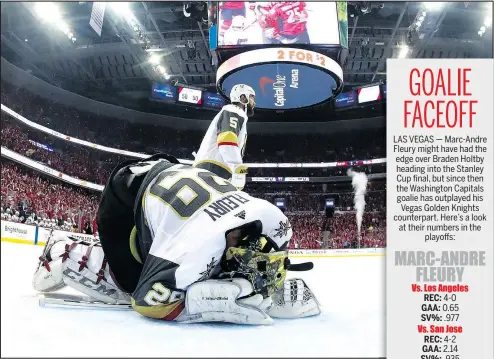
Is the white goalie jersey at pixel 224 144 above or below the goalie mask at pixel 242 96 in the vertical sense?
below

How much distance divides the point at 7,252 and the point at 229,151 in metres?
1.53

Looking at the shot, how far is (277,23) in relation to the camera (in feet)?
8.66

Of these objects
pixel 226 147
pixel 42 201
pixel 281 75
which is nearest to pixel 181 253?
pixel 226 147

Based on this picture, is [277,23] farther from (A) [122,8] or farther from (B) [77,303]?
(B) [77,303]

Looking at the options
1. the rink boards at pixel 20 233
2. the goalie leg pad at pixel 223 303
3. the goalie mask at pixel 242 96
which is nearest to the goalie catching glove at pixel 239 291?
the goalie leg pad at pixel 223 303

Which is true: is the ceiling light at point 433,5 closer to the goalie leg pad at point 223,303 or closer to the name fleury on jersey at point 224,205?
the name fleury on jersey at point 224,205

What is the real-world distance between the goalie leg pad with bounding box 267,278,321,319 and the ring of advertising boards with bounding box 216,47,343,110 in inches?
58.3

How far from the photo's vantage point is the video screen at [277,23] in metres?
2.51

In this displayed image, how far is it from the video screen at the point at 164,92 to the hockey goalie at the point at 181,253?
1.90 meters

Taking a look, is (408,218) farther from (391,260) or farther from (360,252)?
(360,252)

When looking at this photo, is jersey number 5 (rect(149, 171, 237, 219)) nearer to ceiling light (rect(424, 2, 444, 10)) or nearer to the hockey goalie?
the hockey goalie

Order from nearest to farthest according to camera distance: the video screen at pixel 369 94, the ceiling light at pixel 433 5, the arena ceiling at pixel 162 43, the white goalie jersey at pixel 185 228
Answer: the white goalie jersey at pixel 185 228
the arena ceiling at pixel 162 43
the ceiling light at pixel 433 5
the video screen at pixel 369 94

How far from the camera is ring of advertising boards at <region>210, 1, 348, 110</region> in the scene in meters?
2.56

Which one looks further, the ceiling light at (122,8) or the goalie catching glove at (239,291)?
the ceiling light at (122,8)
